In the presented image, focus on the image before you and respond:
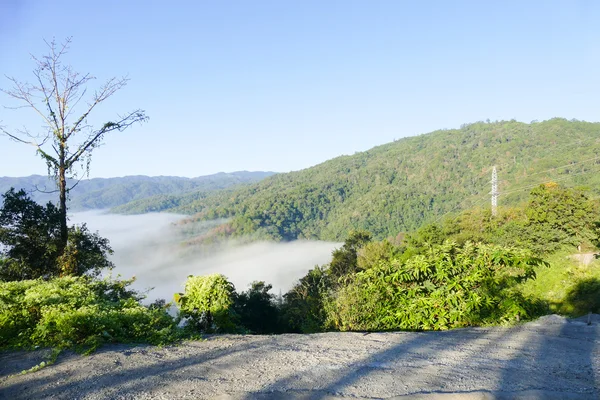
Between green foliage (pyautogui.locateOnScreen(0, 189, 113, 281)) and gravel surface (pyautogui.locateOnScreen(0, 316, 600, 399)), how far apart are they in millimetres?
6065

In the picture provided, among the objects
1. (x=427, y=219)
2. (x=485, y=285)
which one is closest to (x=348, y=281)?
(x=485, y=285)

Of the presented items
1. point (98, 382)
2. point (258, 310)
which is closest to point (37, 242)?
point (98, 382)

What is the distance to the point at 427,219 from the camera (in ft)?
315

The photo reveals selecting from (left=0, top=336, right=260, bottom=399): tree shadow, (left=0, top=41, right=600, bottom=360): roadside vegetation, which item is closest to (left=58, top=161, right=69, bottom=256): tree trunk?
(left=0, top=41, right=600, bottom=360): roadside vegetation

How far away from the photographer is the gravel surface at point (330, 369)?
3.09 metres

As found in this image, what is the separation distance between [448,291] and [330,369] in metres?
2.91

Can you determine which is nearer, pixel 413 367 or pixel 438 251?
pixel 413 367

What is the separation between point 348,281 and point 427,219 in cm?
9310

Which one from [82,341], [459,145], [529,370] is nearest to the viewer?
[529,370]

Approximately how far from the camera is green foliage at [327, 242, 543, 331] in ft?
19.0

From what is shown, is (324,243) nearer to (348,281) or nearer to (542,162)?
(542,162)

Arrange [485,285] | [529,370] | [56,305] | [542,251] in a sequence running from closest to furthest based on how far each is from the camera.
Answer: [529,370]
[56,305]
[485,285]
[542,251]

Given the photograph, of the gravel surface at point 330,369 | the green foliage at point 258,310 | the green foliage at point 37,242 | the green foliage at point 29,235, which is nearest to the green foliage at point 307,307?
the green foliage at point 258,310

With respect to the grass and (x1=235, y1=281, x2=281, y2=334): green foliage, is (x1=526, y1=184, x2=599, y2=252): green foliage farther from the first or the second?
(x1=235, y1=281, x2=281, y2=334): green foliage
